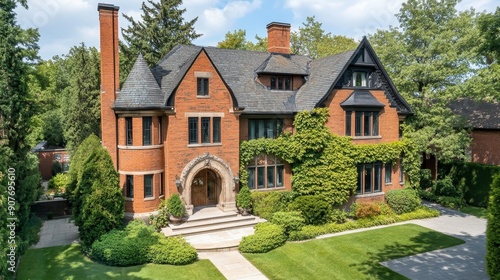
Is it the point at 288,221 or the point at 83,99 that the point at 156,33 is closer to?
the point at 83,99

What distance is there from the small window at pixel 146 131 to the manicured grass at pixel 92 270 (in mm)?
6509

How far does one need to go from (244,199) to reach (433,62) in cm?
1668

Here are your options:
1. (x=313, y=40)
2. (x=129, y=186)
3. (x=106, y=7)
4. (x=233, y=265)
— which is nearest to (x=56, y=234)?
(x=129, y=186)

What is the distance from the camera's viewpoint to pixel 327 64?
83.3 ft

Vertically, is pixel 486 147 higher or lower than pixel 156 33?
lower

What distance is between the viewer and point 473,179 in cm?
2777

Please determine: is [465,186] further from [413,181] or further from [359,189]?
[359,189]

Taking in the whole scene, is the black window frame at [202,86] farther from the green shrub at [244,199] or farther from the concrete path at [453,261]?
the concrete path at [453,261]

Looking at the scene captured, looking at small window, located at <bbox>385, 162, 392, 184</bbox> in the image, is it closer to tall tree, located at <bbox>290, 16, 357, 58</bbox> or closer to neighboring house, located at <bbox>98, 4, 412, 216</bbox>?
neighboring house, located at <bbox>98, 4, 412, 216</bbox>

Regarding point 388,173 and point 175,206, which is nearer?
point 175,206

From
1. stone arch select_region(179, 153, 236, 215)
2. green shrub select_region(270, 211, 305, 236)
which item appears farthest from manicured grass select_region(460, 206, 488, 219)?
stone arch select_region(179, 153, 236, 215)

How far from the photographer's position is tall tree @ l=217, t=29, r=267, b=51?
48875 millimetres

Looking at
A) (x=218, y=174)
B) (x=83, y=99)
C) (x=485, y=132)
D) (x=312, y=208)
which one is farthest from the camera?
(x=83, y=99)

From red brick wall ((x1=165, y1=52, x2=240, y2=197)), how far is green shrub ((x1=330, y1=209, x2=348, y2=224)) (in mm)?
6938
